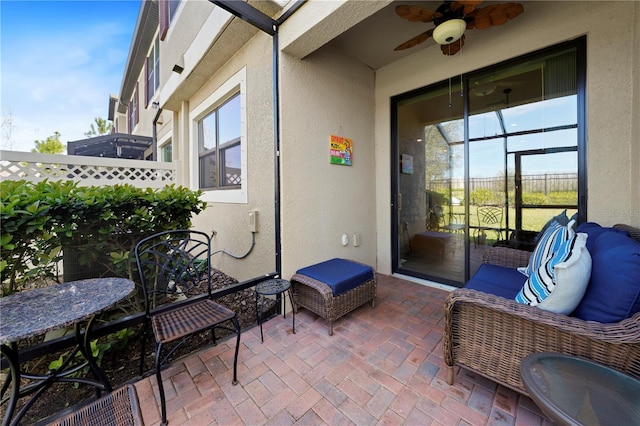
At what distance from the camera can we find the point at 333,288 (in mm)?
2244

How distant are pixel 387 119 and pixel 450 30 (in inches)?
60.2

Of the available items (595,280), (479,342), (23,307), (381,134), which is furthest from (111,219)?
(381,134)

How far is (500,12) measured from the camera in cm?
212

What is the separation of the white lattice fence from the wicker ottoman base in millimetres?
2412

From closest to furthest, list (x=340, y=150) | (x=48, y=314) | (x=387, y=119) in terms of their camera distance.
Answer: (x=48, y=314) < (x=340, y=150) < (x=387, y=119)

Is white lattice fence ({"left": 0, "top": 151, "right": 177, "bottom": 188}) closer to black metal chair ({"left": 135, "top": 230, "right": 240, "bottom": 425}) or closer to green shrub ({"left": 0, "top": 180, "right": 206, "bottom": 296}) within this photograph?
green shrub ({"left": 0, "top": 180, "right": 206, "bottom": 296})

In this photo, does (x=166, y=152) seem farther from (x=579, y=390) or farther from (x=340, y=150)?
(x=579, y=390)

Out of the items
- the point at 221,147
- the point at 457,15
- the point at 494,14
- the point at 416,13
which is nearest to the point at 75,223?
the point at 221,147

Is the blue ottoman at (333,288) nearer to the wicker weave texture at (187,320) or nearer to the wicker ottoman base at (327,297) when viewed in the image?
the wicker ottoman base at (327,297)

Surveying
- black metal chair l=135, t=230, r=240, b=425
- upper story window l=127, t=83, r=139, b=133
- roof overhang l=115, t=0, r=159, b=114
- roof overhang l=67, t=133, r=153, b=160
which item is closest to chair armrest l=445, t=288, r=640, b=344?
black metal chair l=135, t=230, r=240, b=425

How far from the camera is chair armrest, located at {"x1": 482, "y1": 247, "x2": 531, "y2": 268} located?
2.51m

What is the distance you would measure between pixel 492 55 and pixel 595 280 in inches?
109

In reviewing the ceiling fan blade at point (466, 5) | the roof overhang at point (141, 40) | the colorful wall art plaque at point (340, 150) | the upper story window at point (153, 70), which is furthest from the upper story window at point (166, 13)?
the ceiling fan blade at point (466, 5)

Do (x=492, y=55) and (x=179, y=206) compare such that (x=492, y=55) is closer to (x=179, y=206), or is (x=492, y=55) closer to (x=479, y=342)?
(x=479, y=342)
